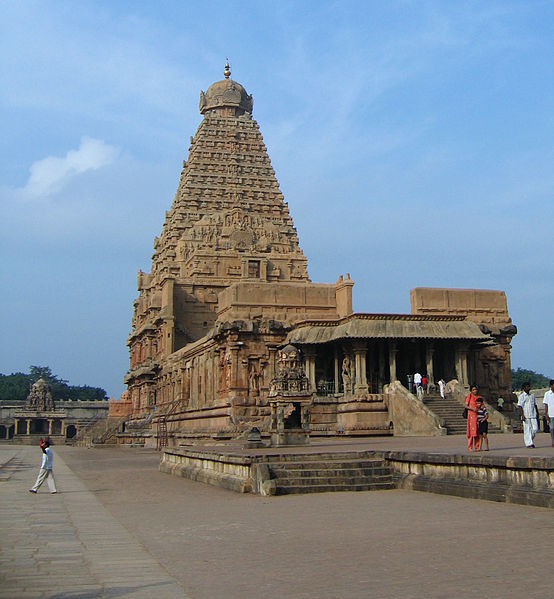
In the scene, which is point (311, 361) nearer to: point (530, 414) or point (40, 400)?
point (530, 414)

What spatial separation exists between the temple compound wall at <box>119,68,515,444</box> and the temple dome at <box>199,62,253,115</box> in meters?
3.41

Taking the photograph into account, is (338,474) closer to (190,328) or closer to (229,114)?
(190,328)

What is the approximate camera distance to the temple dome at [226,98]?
82.5 meters

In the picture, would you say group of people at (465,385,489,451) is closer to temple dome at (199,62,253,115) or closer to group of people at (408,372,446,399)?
group of people at (408,372,446,399)

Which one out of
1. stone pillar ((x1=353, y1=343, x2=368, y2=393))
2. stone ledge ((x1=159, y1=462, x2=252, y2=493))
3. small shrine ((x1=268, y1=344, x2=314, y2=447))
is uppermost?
stone pillar ((x1=353, y1=343, x2=368, y2=393))

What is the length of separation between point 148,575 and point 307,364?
33.0 metres

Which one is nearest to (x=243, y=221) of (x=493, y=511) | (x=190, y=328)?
(x=190, y=328)

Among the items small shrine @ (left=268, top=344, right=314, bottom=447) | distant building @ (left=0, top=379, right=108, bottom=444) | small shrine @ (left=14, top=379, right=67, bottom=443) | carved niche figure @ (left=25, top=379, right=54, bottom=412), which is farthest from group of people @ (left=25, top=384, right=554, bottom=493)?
carved niche figure @ (left=25, top=379, right=54, bottom=412)

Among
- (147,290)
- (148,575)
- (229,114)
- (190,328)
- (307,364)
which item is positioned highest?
(229,114)

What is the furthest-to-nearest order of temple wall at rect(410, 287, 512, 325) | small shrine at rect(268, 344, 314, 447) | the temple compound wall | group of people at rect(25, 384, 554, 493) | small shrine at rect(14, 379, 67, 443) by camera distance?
1. small shrine at rect(14, 379, 67, 443)
2. temple wall at rect(410, 287, 512, 325)
3. the temple compound wall
4. small shrine at rect(268, 344, 314, 447)
5. group of people at rect(25, 384, 554, 493)

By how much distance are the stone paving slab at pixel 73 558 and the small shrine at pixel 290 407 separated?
12.9 m

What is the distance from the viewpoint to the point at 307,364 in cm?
4041

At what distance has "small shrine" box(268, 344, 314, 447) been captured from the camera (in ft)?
88.7


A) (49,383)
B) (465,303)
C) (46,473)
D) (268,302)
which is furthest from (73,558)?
(49,383)
